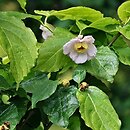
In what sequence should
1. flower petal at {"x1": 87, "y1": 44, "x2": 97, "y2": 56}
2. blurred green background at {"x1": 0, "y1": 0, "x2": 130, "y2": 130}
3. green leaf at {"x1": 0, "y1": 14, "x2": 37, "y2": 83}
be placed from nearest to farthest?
green leaf at {"x1": 0, "y1": 14, "x2": 37, "y2": 83}
flower petal at {"x1": 87, "y1": 44, "x2": 97, "y2": 56}
blurred green background at {"x1": 0, "y1": 0, "x2": 130, "y2": 130}

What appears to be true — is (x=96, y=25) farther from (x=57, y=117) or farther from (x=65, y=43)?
(x=57, y=117)

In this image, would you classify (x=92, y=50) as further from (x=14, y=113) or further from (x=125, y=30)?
(x=14, y=113)

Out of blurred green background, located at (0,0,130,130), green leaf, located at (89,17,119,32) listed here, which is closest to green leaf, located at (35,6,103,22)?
green leaf, located at (89,17,119,32)

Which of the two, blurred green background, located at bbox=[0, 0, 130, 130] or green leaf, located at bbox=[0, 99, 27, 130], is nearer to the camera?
green leaf, located at bbox=[0, 99, 27, 130]

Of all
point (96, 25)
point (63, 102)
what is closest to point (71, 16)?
point (96, 25)

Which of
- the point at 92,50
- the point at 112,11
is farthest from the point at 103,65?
the point at 112,11

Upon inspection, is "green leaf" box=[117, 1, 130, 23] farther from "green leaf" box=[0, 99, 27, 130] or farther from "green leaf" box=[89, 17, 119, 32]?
"green leaf" box=[0, 99, 27, 130]
